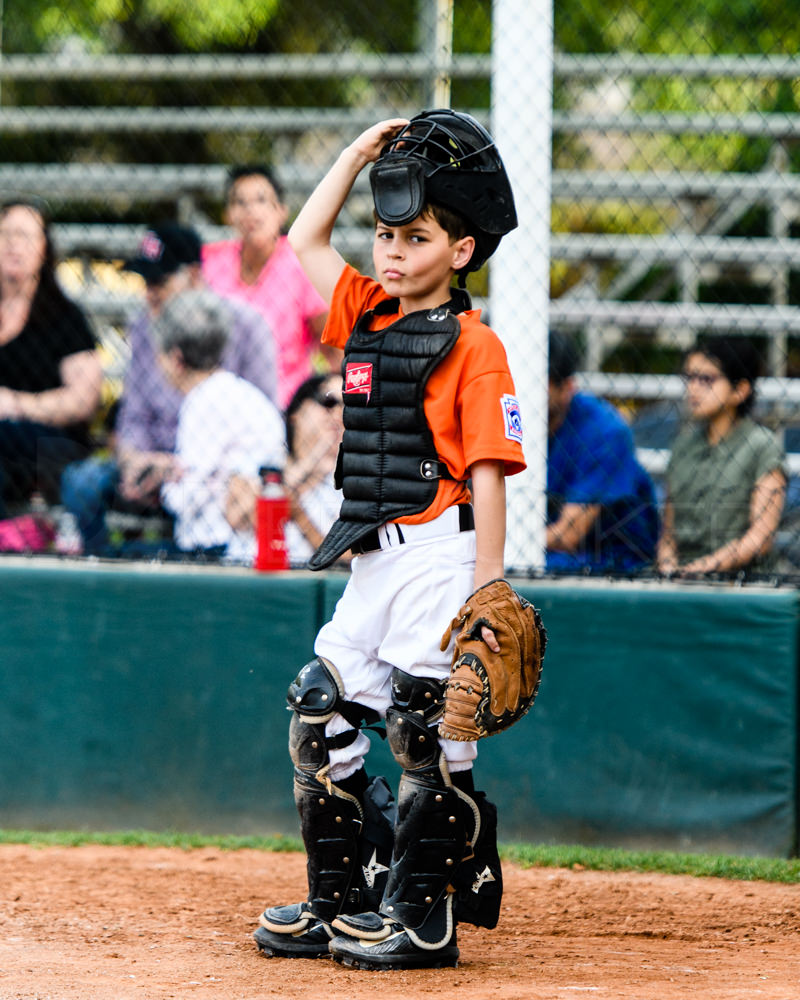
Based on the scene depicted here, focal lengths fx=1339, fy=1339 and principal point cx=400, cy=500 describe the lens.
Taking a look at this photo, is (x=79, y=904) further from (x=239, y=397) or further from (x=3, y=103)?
(x=3, y=103)

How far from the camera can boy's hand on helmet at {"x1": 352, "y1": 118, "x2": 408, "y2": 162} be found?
10.8 ft

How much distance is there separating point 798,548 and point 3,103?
721cm

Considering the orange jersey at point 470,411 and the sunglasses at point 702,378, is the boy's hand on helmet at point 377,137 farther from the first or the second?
the sunglasses at point 702,378

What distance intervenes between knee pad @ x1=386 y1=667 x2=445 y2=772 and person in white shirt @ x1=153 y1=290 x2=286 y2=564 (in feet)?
6.00

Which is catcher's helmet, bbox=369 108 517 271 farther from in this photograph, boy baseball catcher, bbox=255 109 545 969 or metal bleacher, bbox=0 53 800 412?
metal bleacher, bbox=0 53 800 412

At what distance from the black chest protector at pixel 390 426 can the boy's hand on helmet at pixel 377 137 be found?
445 millimetres

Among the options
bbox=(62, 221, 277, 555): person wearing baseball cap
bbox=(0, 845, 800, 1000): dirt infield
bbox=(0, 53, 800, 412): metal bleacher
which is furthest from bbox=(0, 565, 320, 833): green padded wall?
bbox=(0, 53, 800, 412): metal bleacher

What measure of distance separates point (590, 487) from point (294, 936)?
2.21 m

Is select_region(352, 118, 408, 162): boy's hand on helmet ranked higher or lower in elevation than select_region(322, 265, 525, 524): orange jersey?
higher

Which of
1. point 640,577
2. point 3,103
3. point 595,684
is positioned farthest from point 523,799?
point 3,103

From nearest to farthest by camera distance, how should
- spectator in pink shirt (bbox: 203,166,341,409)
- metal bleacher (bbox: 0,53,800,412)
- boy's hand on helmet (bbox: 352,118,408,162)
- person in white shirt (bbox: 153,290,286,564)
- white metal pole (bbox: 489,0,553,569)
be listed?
boy's hand on helmet (bbox: 352,118,408,162)
white metal pole (bbox: 489,0,553,569)
person in white shirt (bbox: 153,290,286,564)
spectator in pink shirt (bbox: 203,166,341,409)
metal bleacher (bbox: 0,53,800,412)

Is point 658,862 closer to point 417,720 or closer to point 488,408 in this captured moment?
point 417,720

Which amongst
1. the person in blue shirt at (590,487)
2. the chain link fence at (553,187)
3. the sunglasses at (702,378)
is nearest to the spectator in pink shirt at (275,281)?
the chain link fence at (553,187)

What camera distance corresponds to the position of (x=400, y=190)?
3.11 m
